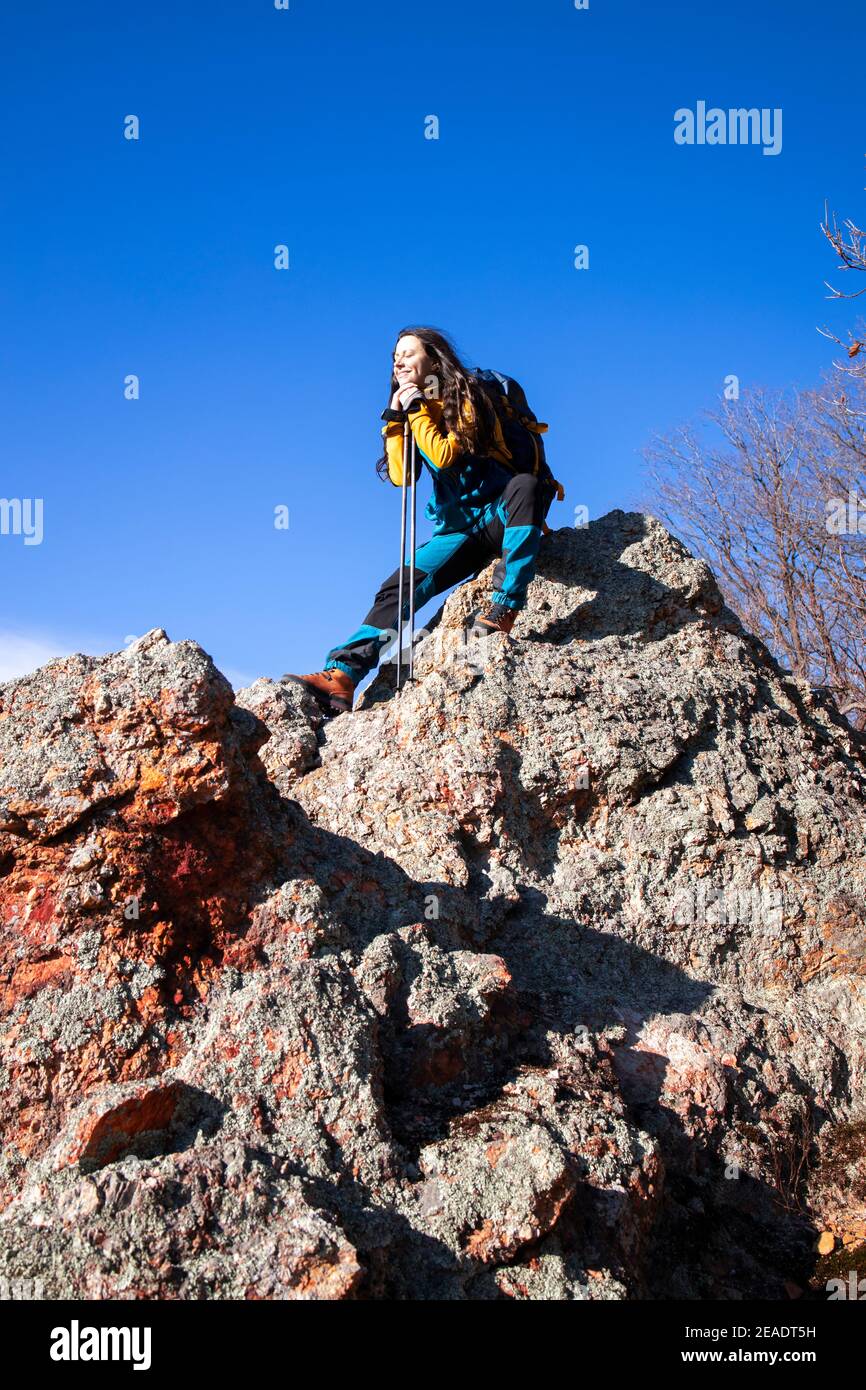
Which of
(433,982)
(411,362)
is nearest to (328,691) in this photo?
(411,362)

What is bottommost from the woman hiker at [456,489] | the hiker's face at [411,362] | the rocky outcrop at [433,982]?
the rocky outcrop at [433,982]

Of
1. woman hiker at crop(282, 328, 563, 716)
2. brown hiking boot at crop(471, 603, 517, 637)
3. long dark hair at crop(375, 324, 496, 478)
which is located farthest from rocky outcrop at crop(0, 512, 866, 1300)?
long dark hair at crop(375, 324, 496, 478)

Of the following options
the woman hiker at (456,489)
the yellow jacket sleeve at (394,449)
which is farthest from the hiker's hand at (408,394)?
the yellow jacket sleeve at (394,449)

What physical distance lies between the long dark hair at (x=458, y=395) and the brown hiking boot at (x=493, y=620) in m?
0.80

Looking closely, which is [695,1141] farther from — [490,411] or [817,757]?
[490,411]

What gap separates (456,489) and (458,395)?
1.60 feet

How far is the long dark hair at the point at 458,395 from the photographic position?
548 centimetres

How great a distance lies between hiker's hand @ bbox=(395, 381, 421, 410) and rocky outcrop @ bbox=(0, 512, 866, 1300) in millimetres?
1271

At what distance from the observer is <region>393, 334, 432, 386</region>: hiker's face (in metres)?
5.54

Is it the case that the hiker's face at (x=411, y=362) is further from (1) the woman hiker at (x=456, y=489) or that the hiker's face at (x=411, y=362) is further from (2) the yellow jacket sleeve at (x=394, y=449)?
(2) the yellow jacket sleeve at (x=394, y=449)

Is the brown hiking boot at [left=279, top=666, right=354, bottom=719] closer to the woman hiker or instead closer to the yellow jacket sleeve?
the woman hiker

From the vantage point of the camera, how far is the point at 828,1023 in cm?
425

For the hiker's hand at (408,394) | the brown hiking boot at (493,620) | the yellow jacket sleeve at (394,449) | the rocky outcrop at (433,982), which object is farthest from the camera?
the yellow jacket sleeve at (394,449)
